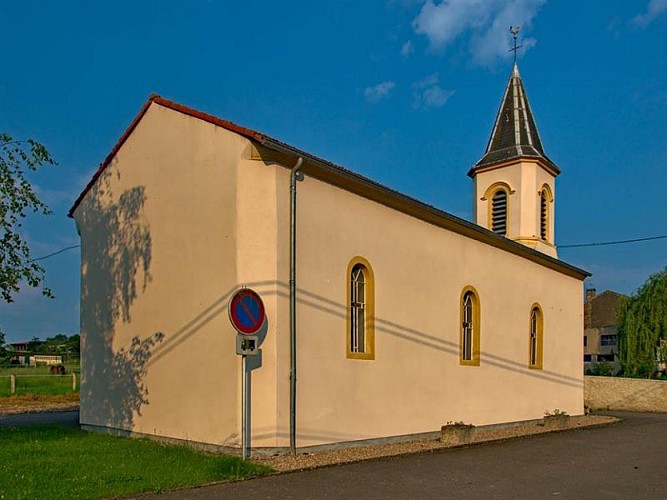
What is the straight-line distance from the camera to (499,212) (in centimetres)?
2431

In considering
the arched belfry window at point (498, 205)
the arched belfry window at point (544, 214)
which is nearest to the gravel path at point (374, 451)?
the arched belfry window at point (498, 205)

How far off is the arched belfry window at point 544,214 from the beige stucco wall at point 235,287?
8678mm

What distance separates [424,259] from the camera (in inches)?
587

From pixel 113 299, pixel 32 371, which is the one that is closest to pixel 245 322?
pixel 113 299

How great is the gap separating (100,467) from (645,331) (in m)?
31.4

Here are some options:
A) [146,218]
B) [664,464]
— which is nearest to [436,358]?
[664,464]

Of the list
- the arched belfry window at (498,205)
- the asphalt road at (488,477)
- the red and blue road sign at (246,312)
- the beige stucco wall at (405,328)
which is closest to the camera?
the asphalt road at (488,477)

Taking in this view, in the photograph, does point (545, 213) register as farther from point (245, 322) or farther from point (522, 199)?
point (245, 322)

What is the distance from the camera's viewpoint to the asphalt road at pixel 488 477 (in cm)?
824

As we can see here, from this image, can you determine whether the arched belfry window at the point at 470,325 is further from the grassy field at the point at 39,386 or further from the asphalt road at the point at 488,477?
the grassy field at the point at 39,386

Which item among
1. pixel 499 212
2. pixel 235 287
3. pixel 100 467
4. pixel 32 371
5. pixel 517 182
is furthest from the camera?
pixel 32 371

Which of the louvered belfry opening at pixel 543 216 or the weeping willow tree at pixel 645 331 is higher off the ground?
the louvered belfry opening at pixel 543 216

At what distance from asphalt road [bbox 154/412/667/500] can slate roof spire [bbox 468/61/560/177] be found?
13.2 m

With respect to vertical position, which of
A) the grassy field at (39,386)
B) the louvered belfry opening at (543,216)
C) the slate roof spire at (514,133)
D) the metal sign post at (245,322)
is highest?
the slate roof spire at (514,133)
